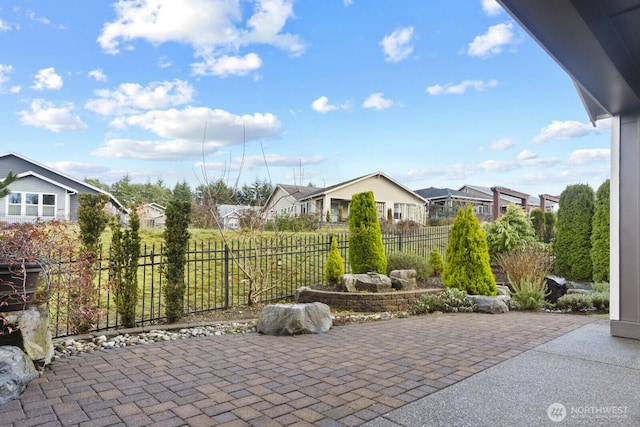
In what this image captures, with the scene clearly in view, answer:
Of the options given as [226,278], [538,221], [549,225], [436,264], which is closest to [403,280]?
[436,264]

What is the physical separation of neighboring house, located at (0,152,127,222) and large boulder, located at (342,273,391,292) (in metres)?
18.1

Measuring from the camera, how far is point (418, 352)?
416cm

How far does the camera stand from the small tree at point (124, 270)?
5152 mm

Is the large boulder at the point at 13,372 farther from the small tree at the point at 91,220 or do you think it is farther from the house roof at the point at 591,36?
the house roof at the point at 591,36

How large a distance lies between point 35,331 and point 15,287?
483mm

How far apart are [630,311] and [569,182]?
6.95 metres

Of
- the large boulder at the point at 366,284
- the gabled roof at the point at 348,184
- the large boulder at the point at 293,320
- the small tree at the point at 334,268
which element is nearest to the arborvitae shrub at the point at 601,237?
the large boulder at the point at 366,284

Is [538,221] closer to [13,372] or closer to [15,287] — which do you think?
[15,287]

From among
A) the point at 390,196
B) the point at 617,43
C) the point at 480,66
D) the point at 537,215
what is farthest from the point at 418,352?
the point at 390,196

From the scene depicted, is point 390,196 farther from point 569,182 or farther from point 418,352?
point 418,352

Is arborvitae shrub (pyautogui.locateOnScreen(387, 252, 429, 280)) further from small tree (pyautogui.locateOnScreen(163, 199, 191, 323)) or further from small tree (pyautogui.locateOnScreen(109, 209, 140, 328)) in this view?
small tree (pyautogui.locateOnScreen(109, 209, 140, 328))

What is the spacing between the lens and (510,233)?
11945mm

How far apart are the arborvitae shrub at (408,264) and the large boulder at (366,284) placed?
1223mm

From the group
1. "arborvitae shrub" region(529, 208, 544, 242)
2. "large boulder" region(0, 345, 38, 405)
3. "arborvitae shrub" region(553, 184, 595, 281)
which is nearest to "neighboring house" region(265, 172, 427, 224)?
"arborvitae shrub" region(529, 208, 544, 242)
